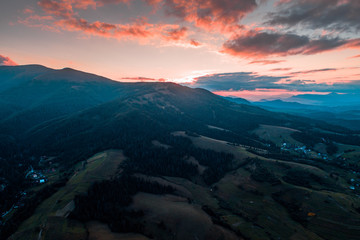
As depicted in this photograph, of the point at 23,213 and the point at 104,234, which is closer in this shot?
the point at 104,234

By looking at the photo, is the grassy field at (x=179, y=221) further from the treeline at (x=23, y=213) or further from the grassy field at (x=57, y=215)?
the treeline at (x=23, y=213)

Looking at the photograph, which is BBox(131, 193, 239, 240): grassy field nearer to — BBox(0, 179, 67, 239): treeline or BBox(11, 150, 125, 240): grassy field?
BBox(11, 150, 125, 240): grassy field

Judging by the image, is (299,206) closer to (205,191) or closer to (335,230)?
(335,230)

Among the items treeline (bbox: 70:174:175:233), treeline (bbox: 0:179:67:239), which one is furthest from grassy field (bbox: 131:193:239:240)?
treeline (bbox: 0:179:67:239)

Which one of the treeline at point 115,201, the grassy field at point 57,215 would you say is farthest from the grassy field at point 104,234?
the grassy field at point 57,215

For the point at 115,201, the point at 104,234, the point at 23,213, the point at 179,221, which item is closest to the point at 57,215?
the point at 23,213

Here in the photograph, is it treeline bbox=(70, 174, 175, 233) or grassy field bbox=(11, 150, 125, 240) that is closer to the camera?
grassy field bbox=(11, 150, 125, 240)

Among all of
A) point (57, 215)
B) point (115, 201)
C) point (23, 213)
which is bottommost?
point (23, 213)

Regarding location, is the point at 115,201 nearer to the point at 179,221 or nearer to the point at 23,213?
the point at 179,221
